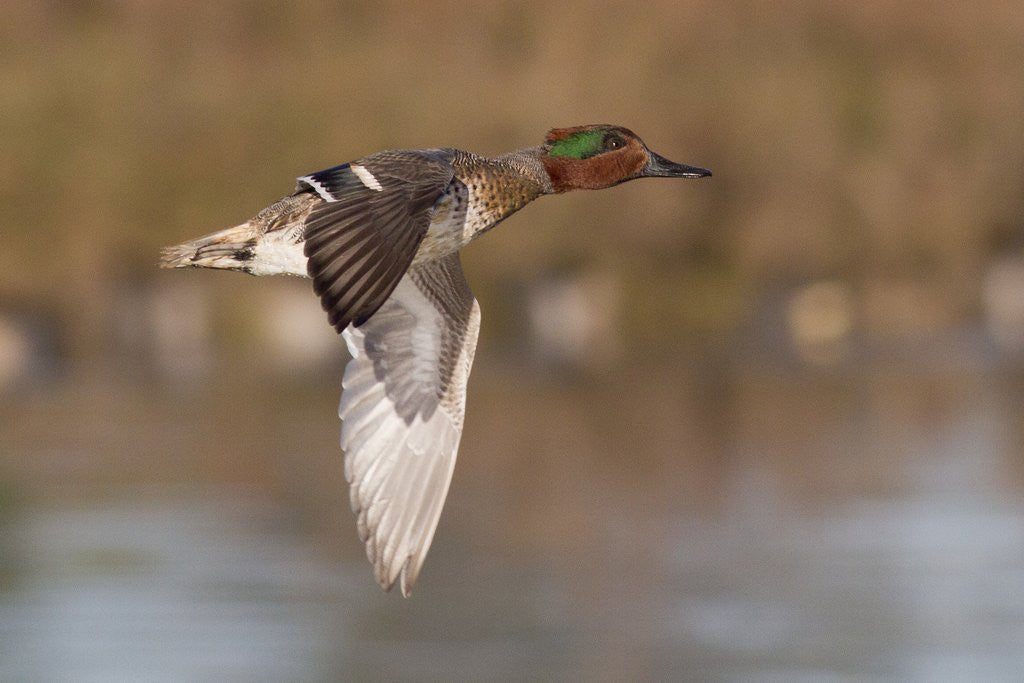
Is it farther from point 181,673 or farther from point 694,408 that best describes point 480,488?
point 181,673

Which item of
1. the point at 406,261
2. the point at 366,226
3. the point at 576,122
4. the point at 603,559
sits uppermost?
the point at 366,226

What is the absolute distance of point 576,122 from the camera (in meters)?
22.1

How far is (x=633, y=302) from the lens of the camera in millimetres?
22969

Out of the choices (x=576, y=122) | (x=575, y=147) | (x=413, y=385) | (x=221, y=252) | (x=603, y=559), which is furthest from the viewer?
(x=576, y=122)

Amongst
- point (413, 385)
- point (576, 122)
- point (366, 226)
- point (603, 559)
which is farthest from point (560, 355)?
point (366, 226)

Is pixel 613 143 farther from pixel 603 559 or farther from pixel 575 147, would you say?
pixel 603 559

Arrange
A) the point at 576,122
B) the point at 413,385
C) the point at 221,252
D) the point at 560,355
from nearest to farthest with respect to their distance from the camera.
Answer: the point at 221,252, the point at 413,385, the point at 560,355, the point at 576,122

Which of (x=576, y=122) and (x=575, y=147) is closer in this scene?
(x=575, y=147)

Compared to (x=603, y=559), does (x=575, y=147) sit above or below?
above

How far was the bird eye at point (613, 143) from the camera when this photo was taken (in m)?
8.14

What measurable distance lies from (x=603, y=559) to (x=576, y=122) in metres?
6.42

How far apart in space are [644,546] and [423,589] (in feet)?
6.39

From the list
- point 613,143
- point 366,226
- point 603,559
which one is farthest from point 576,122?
point 366,226

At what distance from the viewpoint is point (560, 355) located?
864 inches
